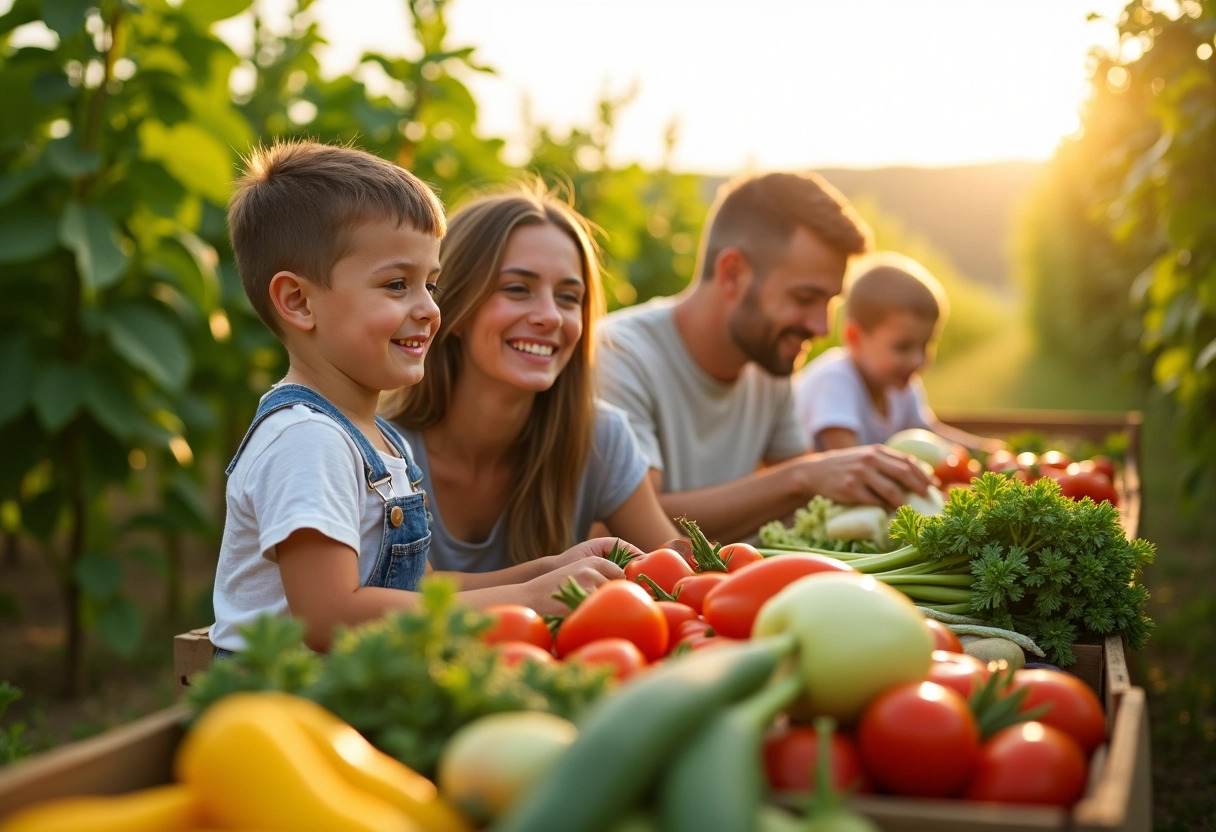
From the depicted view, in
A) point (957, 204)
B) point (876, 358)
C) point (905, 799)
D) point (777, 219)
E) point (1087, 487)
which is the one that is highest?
point (957, 204)

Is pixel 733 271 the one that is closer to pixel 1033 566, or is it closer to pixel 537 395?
pixel 537 395

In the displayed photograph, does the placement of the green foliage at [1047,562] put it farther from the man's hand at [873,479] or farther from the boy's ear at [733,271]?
the boy's ear at [733,271]

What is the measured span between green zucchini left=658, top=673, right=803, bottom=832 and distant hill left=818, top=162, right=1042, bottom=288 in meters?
47.0

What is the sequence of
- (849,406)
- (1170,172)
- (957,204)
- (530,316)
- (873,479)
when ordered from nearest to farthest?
1. (530,316)
2. (873,479)
3. (1170,172)
4. (849,406)
5. (957,204)

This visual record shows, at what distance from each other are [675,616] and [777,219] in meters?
2.74

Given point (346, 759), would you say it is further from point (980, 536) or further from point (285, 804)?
point (980, 536)

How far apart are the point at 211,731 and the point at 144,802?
0.11m

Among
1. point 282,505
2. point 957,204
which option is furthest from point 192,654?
point 957,204

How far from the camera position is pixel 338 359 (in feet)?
7.80

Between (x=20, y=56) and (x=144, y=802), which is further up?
(x=20, y=56)

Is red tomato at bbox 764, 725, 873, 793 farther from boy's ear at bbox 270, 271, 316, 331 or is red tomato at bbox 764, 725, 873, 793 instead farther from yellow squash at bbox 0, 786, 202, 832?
boy's ear at bbox 270, 271, 316, 331

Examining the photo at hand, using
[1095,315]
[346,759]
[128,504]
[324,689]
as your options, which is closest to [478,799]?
[346,759]

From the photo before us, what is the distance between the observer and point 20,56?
13.7ft

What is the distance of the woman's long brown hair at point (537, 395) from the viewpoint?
3.04m
